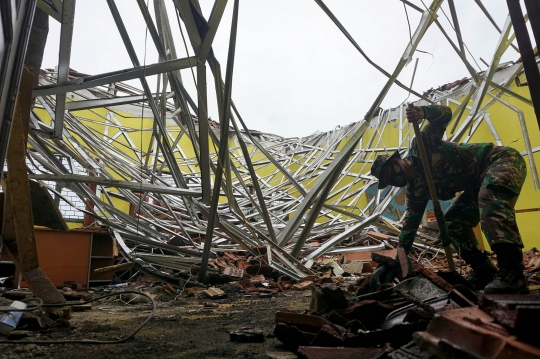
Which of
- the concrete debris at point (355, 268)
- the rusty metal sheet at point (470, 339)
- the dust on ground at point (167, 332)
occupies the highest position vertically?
the rusty metal sheet at point (470, 339)

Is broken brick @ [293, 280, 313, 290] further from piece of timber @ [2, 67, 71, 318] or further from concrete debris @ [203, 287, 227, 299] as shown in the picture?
piece of timber @ [2, 67, 71, 318]

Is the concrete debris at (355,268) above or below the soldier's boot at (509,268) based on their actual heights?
below

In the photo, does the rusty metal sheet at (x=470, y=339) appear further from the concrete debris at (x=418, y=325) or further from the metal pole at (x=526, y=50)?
the metal pole at (x=526, y=50)

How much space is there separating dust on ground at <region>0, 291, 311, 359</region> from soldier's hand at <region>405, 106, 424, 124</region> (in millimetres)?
1644

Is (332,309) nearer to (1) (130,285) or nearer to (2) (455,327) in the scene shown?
(2) (455,327)

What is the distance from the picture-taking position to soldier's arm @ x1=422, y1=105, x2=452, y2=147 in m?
3.01

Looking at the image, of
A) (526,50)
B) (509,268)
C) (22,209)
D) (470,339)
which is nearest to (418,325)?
(470,339)

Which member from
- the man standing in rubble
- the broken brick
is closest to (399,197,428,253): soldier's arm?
the man standing in rubble

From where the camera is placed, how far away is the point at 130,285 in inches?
165

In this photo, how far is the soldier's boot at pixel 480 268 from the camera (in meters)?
3.11

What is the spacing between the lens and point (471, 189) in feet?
10.3

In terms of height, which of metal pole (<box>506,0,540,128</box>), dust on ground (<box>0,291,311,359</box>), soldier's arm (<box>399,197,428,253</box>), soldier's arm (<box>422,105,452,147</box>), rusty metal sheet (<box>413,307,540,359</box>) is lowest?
dust on ground (<box>0,291,311,359</box>)

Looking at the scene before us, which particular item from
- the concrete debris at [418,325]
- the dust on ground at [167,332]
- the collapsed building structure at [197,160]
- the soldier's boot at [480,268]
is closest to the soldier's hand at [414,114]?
the collapsed building structure at [197,160]

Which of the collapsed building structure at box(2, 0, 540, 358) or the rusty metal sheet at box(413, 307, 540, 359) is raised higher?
the collapsed building structure at box(2, 0, 540, 358)
